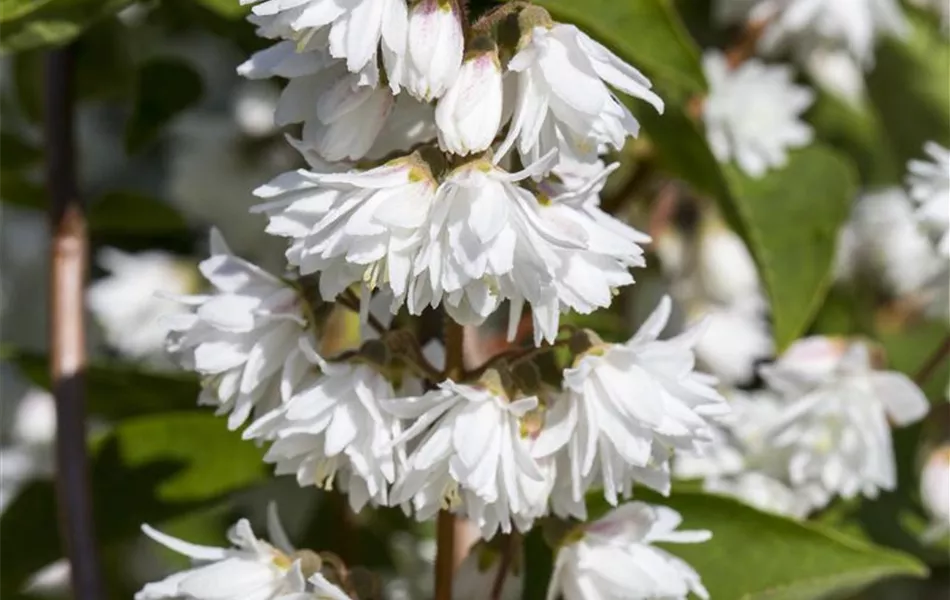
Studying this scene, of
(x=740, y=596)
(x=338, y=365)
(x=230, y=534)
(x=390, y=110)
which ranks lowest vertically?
(x=740, y=596)

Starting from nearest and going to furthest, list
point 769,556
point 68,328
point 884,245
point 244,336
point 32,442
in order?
point 244,336 → point 769,556 → point 68,328 → point 32,442 → point 884,245

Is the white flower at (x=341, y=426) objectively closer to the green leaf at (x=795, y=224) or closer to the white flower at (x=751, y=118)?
the green leaf at (x=795, y=224)

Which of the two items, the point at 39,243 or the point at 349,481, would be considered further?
the point at 39,243

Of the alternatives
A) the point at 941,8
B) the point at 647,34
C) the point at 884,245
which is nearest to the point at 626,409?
the point at 647,34

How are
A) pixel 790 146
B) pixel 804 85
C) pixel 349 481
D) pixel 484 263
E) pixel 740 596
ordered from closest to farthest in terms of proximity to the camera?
pixel 484 263
pixel 349 481
pixel 740 596
pixel 790 146
pixel 804 85

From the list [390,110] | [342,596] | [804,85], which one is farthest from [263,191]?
[804,85]

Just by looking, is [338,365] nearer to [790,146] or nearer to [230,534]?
[230,534]

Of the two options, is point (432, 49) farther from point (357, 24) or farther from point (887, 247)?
point (887, 247)
